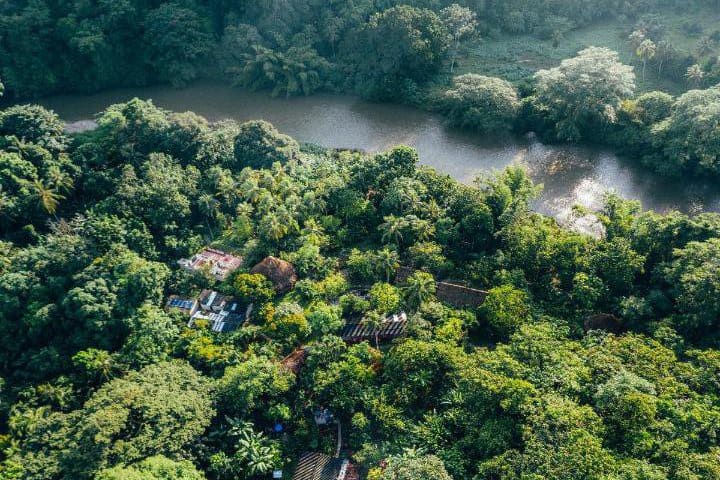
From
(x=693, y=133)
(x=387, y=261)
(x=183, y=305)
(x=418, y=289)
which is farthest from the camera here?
(x=693, y=133)

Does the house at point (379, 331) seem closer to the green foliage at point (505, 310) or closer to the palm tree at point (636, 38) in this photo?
the green foliage at point (505, 310)

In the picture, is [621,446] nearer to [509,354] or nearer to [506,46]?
[509,354]

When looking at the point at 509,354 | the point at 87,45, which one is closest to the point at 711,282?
the point at 509,354

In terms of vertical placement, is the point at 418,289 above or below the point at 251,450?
above

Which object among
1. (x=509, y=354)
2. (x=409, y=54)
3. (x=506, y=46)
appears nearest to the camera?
(x=509, y=354)

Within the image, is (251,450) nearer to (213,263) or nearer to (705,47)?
(213,263)

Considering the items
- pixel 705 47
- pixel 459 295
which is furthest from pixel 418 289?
pixel 705 47
